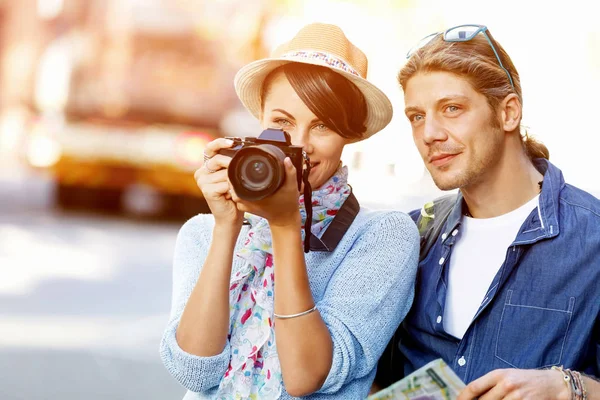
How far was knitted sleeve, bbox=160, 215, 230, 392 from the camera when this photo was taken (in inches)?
88.5

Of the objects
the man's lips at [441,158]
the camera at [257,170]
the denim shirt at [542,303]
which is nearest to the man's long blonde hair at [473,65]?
the man's lips at [441,158]

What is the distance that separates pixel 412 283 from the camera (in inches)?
95.3

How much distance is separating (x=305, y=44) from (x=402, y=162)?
6.84 metres

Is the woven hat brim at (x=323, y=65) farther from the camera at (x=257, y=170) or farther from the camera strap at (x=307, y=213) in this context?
the camera at (x=257, y=170)

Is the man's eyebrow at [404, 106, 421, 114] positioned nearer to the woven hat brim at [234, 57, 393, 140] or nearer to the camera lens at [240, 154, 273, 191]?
the woven hat brim at [234, 57, 393, 140]

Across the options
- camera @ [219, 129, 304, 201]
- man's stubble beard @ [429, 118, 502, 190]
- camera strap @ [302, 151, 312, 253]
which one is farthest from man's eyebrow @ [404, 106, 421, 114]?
camera @ [219, 129, 304, 201]

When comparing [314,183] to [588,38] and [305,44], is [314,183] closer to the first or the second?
[305,44]

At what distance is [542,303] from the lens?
7.84ft

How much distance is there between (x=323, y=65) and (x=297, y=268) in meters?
0.65

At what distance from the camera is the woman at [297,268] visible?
7.07 ft

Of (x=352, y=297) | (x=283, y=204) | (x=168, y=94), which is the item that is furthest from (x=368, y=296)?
(x=168, y=94)

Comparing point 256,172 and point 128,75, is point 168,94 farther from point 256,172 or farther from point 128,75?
point 256,172

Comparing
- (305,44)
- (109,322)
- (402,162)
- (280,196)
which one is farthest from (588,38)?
(280,196)

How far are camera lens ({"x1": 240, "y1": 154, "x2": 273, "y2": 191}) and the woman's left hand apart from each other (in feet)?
0.13
